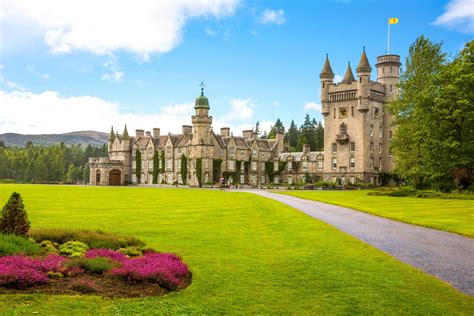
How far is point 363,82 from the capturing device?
8550 centimetres

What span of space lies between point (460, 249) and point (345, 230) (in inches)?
209

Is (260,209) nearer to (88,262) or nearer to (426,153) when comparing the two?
(88,262)

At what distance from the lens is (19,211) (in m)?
13.9

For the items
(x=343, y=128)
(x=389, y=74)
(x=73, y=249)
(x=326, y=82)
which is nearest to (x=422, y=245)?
(x=73, y=249)

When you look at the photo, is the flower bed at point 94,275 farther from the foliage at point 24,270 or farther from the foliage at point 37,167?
the foliage at point 37,167

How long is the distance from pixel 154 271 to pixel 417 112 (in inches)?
1831

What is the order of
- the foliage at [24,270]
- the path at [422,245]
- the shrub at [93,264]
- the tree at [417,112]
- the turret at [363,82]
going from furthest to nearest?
the turret at [363,82] → the tree at [417,112] → the path at [422,245] → the shrub at [93,264] → the foliage at [24,270]

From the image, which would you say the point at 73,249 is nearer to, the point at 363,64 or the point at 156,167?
the point at 363,64

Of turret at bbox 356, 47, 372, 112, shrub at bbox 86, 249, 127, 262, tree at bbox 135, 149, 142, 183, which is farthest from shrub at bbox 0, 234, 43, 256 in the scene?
tree at bbox 135, 149, 142, 183

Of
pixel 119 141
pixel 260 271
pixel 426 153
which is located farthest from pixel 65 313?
pixel 119 141

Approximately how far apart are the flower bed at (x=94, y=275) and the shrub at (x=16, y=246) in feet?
1.31

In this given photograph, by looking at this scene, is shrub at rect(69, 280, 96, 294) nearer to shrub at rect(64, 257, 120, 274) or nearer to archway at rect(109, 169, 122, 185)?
shrub at rect(64, 257, 120, 274)

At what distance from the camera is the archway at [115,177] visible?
103938mm

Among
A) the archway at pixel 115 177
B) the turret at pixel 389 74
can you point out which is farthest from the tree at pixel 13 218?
the archway at pixel 115 177
